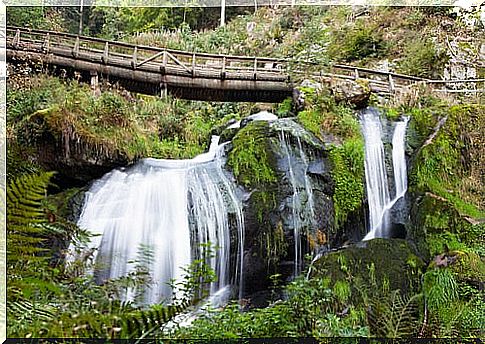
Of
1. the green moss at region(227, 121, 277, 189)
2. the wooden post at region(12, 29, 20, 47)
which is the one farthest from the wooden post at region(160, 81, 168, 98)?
the wooden post at region(12, 29, 20, 47)

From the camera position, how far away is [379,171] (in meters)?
3.01

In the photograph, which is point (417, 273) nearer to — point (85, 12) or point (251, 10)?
point (251, 10)

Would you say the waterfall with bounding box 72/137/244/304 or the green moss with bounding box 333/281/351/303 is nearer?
→ the waterfall with bounding box 72/137/244/304

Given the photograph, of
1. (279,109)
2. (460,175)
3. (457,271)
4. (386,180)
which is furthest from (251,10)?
(457,271)

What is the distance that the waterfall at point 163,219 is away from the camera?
8.34ft

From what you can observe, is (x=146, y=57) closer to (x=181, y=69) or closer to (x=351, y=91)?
(x=181, y=69)

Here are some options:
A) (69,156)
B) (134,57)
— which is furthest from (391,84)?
(69,156)

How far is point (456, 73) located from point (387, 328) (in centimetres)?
145

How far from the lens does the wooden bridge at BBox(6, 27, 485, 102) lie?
278cm

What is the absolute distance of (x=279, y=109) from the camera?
9.84 ft

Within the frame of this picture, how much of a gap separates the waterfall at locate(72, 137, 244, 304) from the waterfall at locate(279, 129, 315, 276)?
0.28 metres

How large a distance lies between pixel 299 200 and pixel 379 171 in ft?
1.61

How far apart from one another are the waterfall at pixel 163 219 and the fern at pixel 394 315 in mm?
664

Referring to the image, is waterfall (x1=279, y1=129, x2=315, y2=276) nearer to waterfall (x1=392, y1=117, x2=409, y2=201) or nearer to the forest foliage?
the forest foliage
